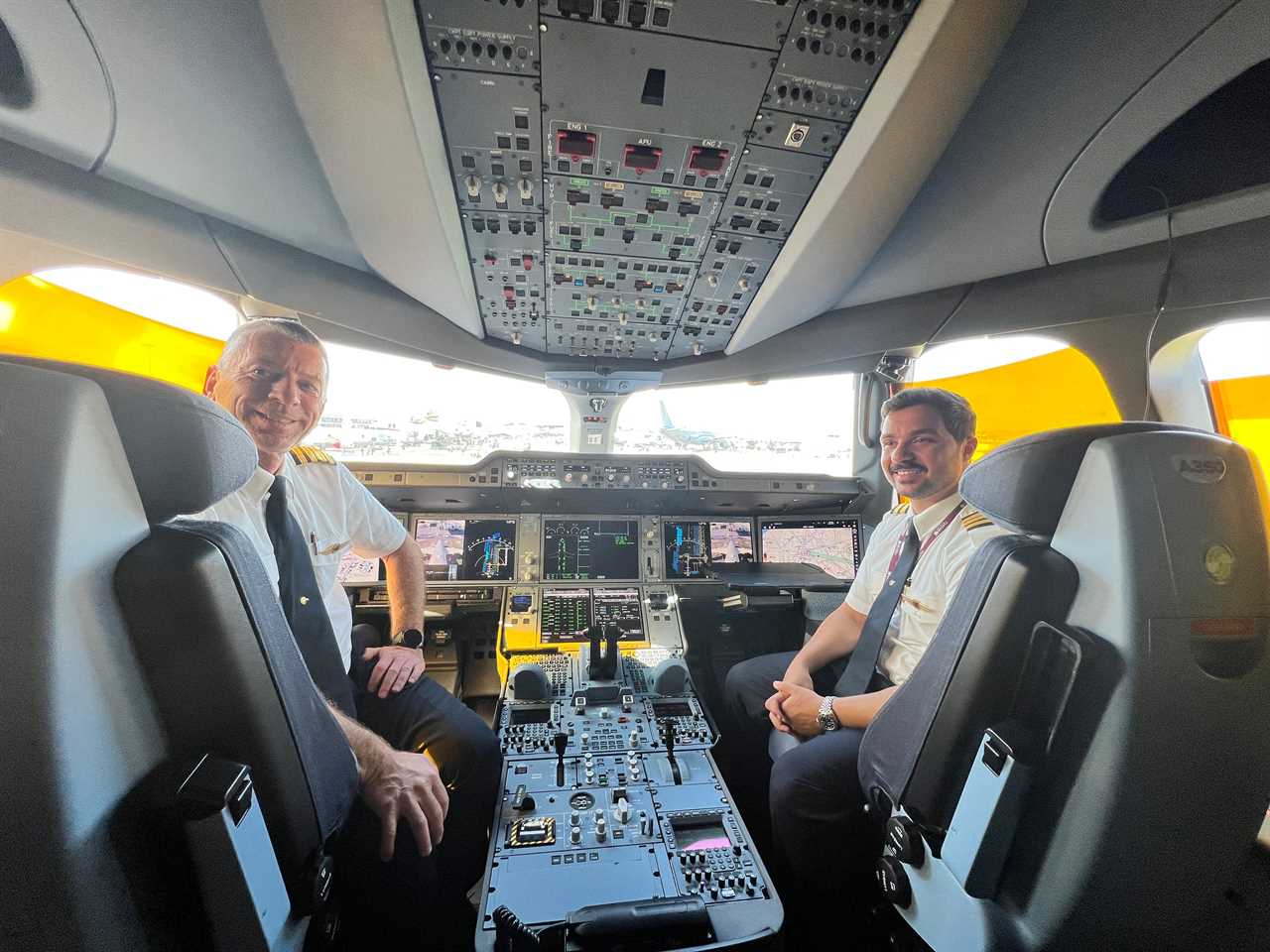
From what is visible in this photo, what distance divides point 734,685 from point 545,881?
110 cm

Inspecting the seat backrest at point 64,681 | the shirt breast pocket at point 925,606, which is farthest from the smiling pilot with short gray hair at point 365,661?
the shirt breast pocket at point 925,606

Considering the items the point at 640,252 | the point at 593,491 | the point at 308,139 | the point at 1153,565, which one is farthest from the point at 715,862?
the point at 308,139

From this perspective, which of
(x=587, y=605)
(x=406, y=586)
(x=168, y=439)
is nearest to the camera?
(x=168, y=439)

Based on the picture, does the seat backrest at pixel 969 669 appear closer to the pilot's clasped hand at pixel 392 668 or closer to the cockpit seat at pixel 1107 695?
the cockpit seat at pixel 1107 695

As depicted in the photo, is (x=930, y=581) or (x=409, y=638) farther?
(x=409, y=638)

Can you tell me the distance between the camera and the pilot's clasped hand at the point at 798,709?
5.13ft

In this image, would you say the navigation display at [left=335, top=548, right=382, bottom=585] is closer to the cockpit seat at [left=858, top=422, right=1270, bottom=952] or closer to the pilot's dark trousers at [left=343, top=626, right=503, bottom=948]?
the pilot's dark trousers at [left=343, top=626, right=503, bottom=948]

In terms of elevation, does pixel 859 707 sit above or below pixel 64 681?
below

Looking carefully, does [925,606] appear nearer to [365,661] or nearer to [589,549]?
[589,549]

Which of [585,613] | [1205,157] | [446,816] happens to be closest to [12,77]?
[446,816]

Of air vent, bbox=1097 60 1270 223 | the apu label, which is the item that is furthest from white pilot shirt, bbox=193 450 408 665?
air vent, bbox=1097 60 1270 223

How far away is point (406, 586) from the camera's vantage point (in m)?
1.94

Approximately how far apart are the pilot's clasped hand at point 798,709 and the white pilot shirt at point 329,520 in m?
1.38

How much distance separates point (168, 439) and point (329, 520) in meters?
1.25
